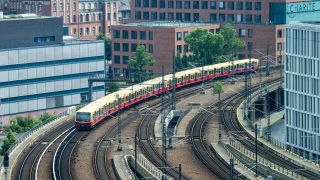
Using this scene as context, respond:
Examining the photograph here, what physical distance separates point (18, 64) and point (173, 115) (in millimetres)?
32386

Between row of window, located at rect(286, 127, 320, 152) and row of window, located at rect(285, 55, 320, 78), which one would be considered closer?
row of window, located at rect(285, 55, 320, 78)

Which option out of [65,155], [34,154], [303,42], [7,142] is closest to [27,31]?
[7,142]

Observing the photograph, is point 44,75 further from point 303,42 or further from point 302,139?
point 303,42

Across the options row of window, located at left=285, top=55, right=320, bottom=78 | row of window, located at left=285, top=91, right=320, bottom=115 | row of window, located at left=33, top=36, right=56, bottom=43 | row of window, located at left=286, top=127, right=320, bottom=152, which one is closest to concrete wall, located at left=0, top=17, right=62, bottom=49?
row of window, located at left=33, top=36, right=56, bottom=43

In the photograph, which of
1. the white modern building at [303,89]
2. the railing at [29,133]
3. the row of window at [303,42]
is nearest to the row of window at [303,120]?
the white modern building at [303,89]

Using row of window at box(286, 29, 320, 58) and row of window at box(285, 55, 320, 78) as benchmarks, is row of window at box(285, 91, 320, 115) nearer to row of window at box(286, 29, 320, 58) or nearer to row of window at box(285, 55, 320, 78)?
row of window at box(285, 55, 320, 78)

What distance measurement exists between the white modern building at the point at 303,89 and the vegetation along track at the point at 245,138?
4.34 metres

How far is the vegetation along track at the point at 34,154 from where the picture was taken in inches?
4825

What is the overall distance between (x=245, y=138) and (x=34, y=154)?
947 inches

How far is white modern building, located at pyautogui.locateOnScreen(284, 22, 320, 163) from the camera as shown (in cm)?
13625

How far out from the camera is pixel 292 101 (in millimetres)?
143250

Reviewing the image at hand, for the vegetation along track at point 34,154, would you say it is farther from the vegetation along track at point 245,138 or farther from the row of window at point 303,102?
the row of window at point 303,102

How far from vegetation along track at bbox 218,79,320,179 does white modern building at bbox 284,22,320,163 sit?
4337 millimetres

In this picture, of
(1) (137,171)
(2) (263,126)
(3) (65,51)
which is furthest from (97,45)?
(1) (137,171)
